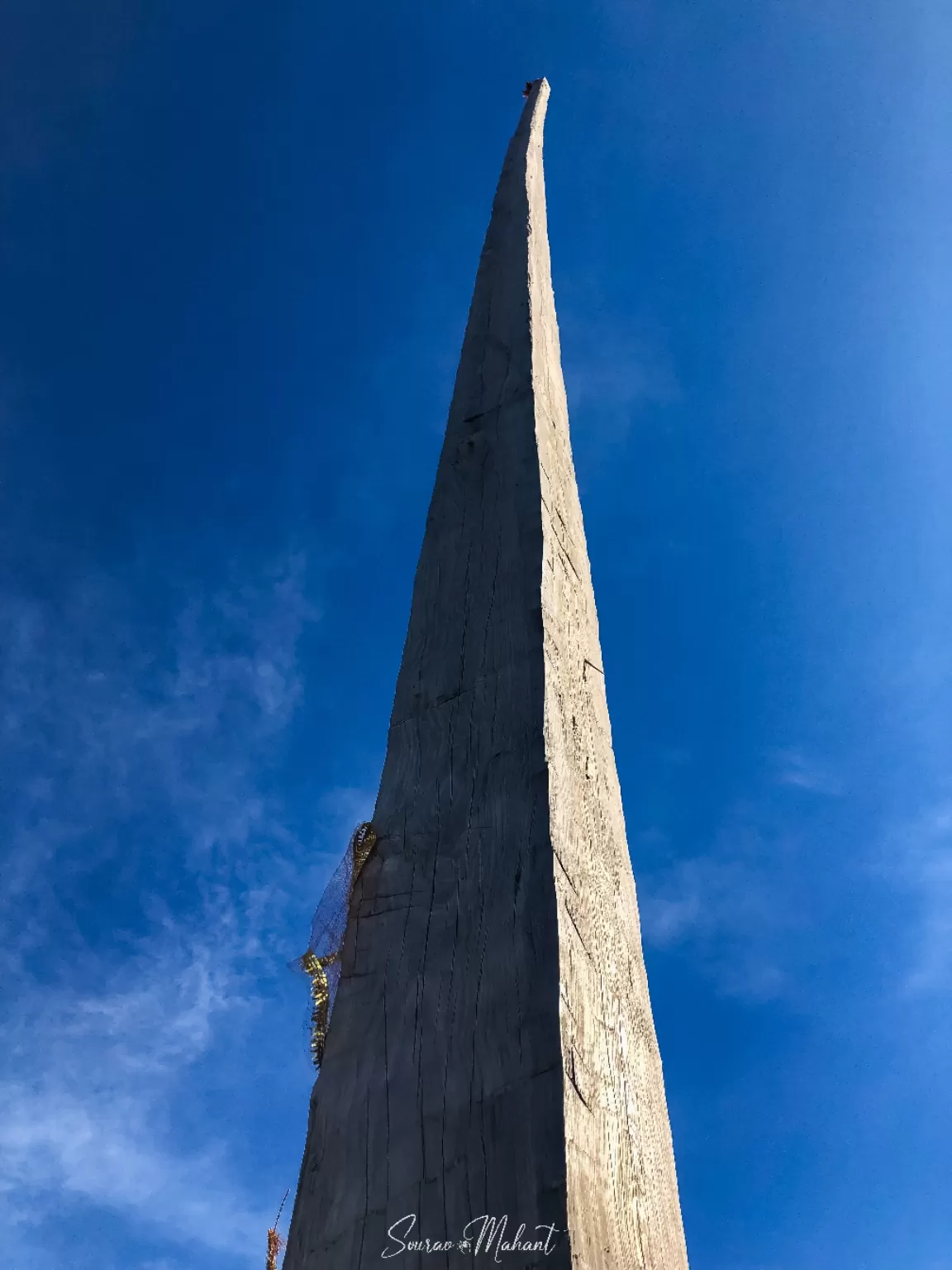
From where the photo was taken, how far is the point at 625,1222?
82cm

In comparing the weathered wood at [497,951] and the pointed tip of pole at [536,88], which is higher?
the pointed tip of pole at [536,88]

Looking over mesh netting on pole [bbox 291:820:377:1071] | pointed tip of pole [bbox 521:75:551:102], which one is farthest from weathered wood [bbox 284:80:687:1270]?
pointed tip of pole [bbox 521:75:551:102]

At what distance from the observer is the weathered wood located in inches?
30.2

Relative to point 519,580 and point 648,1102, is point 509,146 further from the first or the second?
point 648,1102

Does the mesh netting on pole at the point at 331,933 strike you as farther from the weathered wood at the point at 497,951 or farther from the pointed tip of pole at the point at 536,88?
the pointed tip of pole at the point at 536,88

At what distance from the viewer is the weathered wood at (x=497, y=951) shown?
2.52 feet

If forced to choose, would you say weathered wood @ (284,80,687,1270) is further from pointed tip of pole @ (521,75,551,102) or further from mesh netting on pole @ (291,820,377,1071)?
pointed tip of pole @ (521,75,551,102)

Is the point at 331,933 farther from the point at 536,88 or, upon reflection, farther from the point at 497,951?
the point at 536,88

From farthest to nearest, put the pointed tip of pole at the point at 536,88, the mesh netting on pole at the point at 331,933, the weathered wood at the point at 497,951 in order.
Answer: the pointed tip of pole at the point at 536,88
the mesh netting on pole at the point at 331,933
the weathered wood at the point at 497,951

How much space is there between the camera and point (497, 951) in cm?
89

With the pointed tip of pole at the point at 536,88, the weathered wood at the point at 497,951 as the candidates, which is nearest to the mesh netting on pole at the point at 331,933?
the weathered wood at the point at 497,951

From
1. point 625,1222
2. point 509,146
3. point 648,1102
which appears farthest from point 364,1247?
point 509,146

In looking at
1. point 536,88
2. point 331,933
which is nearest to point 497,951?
point 331,933

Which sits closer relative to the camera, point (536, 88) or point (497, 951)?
point (497, 951)
